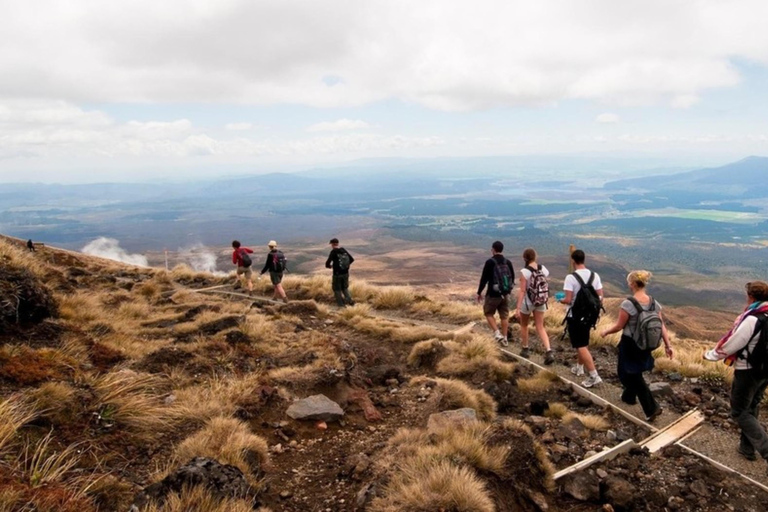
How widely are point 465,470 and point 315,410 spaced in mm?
2749

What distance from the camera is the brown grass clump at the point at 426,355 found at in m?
9.16

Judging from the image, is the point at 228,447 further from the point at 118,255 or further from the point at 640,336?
the point at 118,255

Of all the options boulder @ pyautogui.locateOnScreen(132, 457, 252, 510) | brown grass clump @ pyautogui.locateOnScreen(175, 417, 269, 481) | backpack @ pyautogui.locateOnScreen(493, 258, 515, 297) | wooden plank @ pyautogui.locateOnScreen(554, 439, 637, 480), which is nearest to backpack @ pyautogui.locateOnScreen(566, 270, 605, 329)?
backpack @ pyautogui.locateOnScreen(493, 258, 515, 297)

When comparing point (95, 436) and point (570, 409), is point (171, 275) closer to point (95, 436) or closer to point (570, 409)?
point (95, 436)

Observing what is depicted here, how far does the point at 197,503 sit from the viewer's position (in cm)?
346

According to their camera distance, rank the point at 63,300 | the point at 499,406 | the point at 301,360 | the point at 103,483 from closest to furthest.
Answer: the point at 103,483, the point at 499,406, the point at 301,360, the point at 63,300

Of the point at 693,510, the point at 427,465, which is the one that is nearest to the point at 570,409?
the point at 693,510

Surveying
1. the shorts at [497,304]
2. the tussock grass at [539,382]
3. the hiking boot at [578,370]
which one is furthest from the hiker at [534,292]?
the shorts at [497,304]

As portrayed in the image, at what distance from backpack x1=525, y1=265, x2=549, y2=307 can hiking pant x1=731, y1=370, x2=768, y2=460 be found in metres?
3.51

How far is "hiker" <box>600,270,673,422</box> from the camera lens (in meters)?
6.23

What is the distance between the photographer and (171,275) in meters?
21.2

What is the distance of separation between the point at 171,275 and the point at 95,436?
58.7 ft

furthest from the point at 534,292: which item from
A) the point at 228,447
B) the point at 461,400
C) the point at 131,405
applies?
the point at 131,405

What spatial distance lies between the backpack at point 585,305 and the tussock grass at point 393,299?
324 inches
